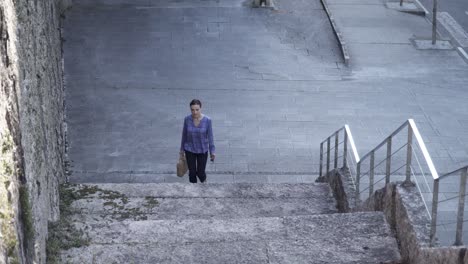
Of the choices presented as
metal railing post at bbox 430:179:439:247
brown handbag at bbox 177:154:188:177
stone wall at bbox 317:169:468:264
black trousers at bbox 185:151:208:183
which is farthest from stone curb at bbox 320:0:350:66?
metal railing post at bbox 430:179:439:247

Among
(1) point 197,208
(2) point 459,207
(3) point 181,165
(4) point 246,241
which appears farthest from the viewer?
(3) point 181,165

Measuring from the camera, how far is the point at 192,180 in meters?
12.8

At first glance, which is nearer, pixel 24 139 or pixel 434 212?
pixel 24 139

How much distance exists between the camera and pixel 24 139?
721cm

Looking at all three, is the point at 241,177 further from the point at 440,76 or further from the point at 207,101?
the point at 440,76

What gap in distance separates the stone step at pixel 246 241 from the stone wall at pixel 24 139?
2.08 feet

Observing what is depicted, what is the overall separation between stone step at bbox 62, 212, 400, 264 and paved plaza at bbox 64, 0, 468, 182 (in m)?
6.07

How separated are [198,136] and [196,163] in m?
0.87

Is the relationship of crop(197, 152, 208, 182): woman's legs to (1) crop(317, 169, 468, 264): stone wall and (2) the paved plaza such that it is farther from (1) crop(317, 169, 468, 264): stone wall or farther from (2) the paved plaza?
(1) crop(317, 169, 468, 264): stone wall

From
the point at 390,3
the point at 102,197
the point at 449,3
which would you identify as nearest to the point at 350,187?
the point at 102,197

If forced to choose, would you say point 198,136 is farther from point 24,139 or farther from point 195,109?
point 24,139

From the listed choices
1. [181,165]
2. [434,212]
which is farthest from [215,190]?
[434,212]

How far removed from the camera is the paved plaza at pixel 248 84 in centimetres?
1555

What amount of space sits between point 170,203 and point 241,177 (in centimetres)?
397
